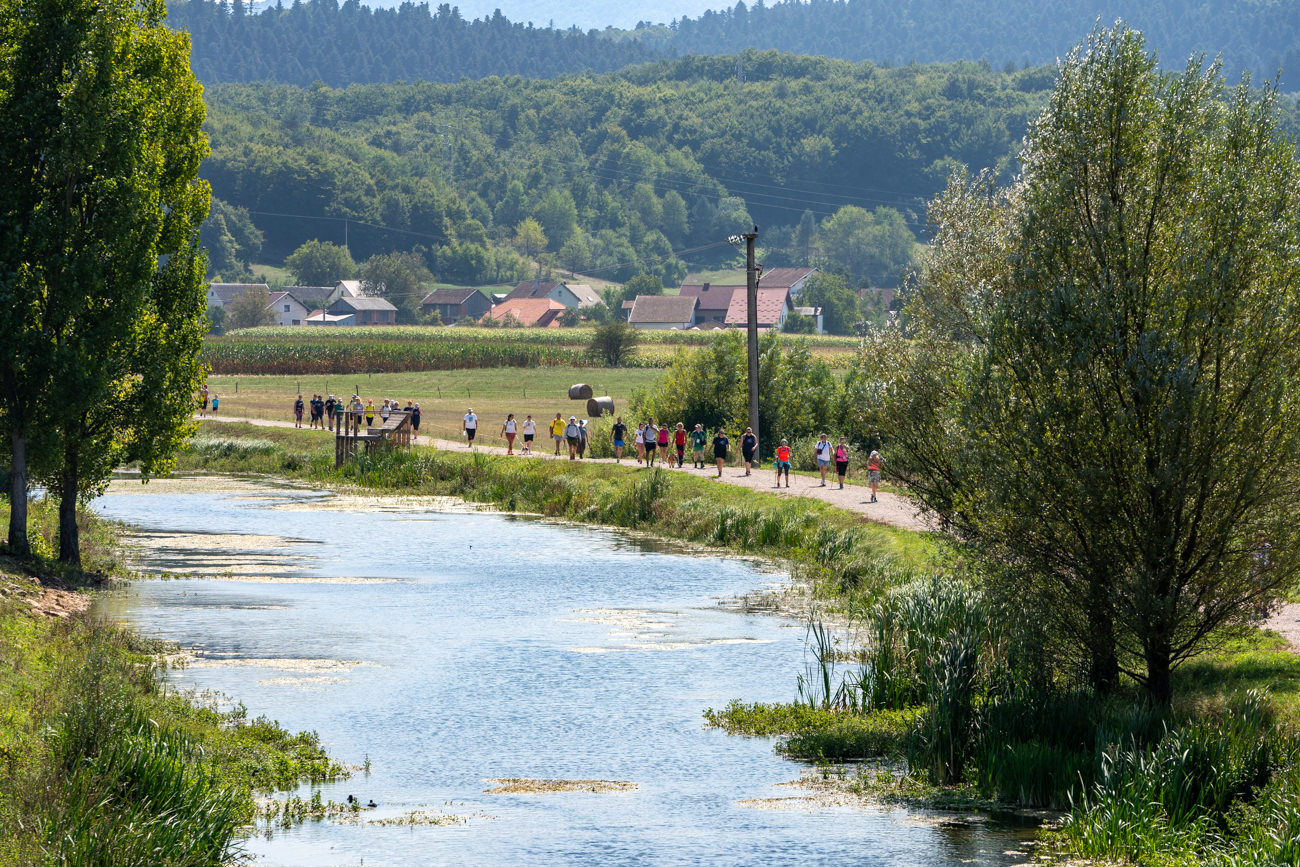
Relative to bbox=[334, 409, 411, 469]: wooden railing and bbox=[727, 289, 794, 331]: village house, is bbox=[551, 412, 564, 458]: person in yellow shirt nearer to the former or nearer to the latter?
bbox=[334, 409, 411, 469]: wooden railing

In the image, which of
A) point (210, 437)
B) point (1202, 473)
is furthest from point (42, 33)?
point (210, 437)

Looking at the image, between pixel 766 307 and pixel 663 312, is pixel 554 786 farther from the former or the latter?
pixel 766 307

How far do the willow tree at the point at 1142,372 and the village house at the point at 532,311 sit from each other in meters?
152

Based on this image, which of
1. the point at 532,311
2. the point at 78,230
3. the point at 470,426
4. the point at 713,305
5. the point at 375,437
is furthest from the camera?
the point at 532,311

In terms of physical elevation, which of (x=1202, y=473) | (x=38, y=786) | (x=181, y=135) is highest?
(x=181, y=135)

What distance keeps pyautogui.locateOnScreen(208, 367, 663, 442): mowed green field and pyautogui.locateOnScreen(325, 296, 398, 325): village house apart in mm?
78314

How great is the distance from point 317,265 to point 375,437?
14989 cm

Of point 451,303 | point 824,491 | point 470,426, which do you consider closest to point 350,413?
point 470,426

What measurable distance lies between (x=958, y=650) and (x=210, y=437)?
1851 inches

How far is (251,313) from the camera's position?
149 metres

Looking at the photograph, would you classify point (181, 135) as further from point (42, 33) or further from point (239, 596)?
point (239, 596)

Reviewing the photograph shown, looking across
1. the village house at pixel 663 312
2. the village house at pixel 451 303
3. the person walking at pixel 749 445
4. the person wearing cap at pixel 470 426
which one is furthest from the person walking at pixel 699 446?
the village house at pixel 451 303

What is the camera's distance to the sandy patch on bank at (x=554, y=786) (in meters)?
15.7

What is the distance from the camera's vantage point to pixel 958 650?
1667 cm
